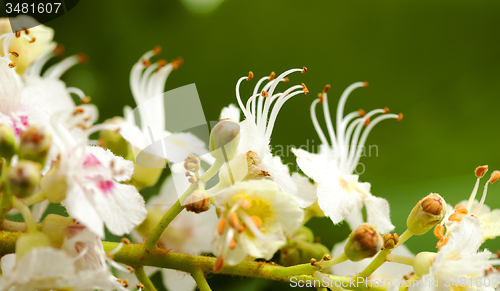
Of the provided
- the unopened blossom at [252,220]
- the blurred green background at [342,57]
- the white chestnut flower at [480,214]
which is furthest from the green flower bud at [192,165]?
the blurred green background at [342,57]

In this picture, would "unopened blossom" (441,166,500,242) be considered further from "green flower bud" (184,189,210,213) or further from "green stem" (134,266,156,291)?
"green stem" (134,266,156,291)

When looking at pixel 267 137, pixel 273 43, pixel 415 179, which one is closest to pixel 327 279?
pixel 267 137

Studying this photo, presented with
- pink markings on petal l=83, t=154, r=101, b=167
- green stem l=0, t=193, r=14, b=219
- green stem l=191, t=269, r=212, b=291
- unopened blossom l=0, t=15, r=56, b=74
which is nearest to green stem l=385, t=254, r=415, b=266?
green stem l=191, t=269, r=212, b=291

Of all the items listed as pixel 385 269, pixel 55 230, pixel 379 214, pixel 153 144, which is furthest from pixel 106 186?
pixel 385 269

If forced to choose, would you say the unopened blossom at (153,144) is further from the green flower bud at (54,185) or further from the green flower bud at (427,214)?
the green flower bud at (427,214)

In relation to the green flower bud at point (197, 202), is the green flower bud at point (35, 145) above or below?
above

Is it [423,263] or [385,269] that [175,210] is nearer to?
[423,263]

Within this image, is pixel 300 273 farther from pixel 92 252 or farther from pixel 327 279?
pixel 92 252
